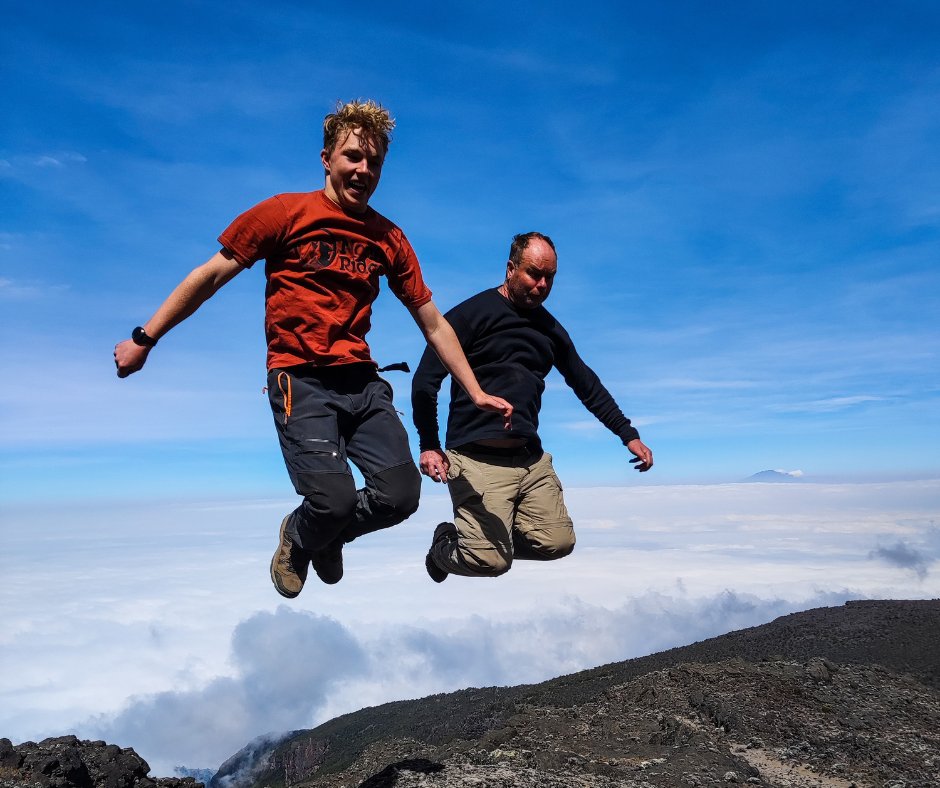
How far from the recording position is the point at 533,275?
641cm

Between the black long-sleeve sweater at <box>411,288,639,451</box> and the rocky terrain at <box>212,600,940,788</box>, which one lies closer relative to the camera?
the black long-sleeve sweater at <box>411,288,639,451</box>

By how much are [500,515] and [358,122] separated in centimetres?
299

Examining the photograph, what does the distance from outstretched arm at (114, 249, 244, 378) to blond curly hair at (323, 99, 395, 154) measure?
38.6 inches

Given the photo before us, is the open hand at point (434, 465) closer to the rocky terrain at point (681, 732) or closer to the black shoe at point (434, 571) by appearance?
the black shoe at point (434, 571)

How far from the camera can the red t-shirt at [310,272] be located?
4.99m

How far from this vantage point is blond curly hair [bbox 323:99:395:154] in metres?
5.14

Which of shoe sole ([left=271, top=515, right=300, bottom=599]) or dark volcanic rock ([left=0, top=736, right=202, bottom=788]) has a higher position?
shoe sole ([left=271, top=515, right=300, bottom=599])

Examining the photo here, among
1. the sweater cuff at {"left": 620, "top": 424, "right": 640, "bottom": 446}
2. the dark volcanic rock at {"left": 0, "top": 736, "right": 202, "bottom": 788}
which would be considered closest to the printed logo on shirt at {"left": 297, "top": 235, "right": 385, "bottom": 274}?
the sweater cuff at {"left": 620, "top": 424, "right": 640, "bottom": 446}

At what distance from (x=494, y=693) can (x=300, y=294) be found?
7.78 m

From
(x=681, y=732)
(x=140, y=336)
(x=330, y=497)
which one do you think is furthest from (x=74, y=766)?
(x=681, y=732)

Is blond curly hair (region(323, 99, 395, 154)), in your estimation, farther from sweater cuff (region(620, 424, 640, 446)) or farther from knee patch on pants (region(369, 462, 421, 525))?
sweater cuff (region(620, 424, 640, 446))

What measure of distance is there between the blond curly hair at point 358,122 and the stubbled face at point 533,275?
1.58m

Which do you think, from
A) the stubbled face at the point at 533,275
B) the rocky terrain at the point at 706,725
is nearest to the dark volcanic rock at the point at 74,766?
the rocky terrain at the point at 706,725

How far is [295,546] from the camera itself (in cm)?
580
